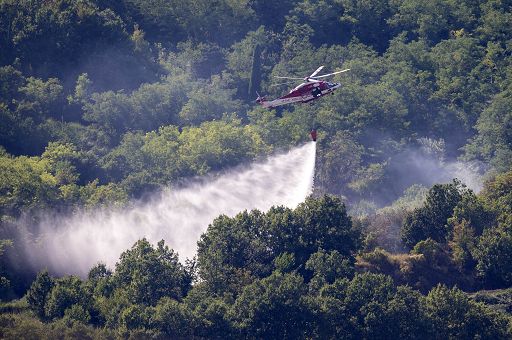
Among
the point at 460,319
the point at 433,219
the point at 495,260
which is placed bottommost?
the point at 460,319

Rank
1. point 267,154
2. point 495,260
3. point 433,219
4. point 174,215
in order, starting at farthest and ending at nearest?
point 267,154 → point 174,215 → point 433,219 → point 495,260

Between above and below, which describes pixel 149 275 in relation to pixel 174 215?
below

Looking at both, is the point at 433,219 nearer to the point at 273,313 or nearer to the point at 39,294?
the point at 273,313

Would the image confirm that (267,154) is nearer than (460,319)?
No

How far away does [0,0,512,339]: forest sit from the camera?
10806 centimetres

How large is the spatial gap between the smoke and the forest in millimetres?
1319

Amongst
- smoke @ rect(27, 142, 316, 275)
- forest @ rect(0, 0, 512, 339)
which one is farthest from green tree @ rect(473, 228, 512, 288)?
smoke @ rect(27, 142, 316, 275)

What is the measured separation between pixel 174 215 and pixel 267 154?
13332 mm

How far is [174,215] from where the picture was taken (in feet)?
425

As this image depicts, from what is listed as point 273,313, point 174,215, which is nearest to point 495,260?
point 273,313

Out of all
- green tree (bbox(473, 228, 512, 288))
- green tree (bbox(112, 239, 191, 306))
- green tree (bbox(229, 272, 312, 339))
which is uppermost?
green tree (bbox(473, 228, 512, 288))

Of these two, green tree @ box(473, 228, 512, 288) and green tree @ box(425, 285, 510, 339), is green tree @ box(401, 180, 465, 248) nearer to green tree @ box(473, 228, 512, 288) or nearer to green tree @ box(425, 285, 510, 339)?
green tree @ box(473, 228, 512, 288)

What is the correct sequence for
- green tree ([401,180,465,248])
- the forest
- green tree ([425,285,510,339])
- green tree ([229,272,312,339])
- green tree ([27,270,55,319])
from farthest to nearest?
green tree ([401,180,465,248]) → green tree ([27,270,55,319]) → the forest → green tree ([425,285,510,339]) → green tree ([229,272,312,339])

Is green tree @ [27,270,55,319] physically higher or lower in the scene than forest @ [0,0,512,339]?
lower
